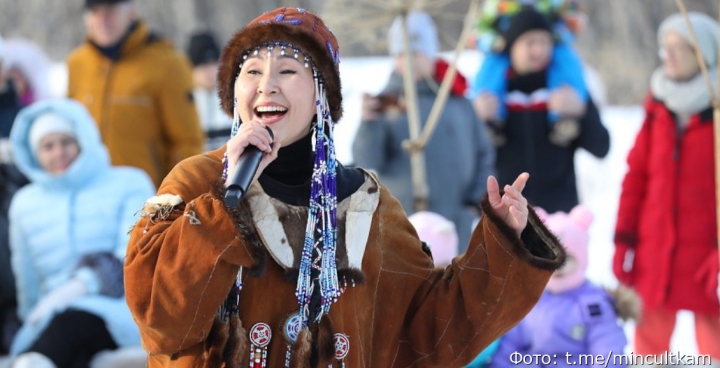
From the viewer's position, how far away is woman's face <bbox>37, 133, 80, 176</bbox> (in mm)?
5145

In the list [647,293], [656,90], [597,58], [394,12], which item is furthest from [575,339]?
[597,58]

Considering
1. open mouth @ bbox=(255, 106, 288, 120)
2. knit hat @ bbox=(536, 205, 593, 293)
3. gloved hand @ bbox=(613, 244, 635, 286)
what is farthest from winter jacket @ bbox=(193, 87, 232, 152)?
open mouth @ bbox=(255, 106, 288, 120)

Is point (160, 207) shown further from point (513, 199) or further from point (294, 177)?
point (513, 199)

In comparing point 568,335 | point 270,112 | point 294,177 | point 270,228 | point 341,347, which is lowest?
point 568,335

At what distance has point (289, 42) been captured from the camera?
2.62 metres

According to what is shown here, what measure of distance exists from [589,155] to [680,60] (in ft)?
16.4

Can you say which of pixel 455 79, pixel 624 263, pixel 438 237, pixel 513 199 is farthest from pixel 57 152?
pixel 513 199

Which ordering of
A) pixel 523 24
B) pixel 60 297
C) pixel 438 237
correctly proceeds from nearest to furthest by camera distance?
pixel 438 237
pixel 60 297
pixel 523 24

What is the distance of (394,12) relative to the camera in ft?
19.1

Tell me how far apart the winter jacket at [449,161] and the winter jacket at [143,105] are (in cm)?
92

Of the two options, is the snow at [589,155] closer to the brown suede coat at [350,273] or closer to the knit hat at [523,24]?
the knit hat at [523,24]

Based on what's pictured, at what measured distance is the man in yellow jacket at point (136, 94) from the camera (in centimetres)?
596

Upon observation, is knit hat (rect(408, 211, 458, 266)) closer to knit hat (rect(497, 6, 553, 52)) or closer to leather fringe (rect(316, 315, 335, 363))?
knit hat (rect(497, 6, 553, 52))

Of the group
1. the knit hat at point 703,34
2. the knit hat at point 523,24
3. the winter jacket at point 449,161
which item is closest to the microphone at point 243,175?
the winter jacket at point 449,161
